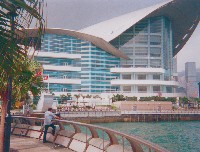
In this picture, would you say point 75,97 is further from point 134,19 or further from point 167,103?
point 134,19

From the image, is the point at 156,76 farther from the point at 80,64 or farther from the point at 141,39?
the point at 80,64

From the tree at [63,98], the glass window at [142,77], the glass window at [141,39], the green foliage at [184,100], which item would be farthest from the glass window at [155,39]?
the tree at [63,98]

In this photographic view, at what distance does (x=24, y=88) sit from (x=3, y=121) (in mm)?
6025

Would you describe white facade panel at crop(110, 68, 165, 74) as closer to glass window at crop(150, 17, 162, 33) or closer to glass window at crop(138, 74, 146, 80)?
glass window at crop(138, 74, 146, 80)

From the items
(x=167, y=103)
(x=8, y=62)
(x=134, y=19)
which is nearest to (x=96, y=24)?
(x=134, y=19)

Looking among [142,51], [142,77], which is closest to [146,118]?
[142,77]

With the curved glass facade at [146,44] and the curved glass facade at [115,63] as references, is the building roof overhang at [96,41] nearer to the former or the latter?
the curved glass facade at [115,63]

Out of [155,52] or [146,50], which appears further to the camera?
[155,52]

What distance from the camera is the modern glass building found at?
329 feet

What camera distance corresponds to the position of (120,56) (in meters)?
110

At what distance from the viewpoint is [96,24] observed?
13288 cm

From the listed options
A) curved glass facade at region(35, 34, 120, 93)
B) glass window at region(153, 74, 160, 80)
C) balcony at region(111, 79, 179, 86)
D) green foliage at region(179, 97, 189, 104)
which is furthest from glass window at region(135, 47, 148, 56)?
green foliage at region(179, 97, 189, 104)

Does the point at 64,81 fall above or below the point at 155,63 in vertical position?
below

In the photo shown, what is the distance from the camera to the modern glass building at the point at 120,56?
100 m
